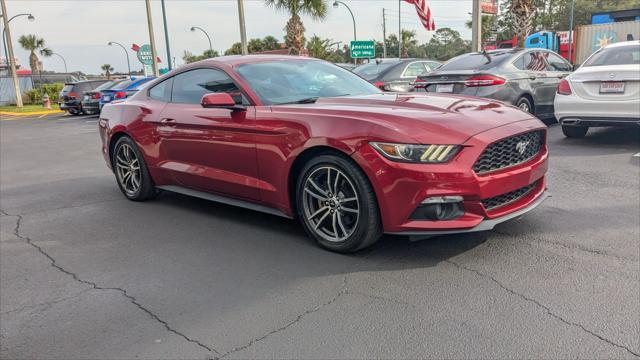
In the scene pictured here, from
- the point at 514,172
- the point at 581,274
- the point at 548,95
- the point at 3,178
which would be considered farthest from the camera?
the point at 548,95

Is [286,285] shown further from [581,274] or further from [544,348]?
[581,274]

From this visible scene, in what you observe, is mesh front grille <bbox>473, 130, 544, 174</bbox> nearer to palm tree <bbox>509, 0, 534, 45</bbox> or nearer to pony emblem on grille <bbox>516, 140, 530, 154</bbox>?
pony emblem on grille <bbox>516, 140, 530, 154</bbox>

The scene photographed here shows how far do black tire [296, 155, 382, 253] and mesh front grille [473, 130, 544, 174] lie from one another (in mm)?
757

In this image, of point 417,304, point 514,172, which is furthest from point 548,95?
point 417,304

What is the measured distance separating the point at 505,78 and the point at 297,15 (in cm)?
1933

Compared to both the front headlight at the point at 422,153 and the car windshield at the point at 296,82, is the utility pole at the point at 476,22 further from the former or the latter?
the front headlight at the point at 422,153

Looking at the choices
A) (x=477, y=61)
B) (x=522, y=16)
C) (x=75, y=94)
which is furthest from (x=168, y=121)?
(x=75, y=94)

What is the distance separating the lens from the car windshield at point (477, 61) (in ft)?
28.9

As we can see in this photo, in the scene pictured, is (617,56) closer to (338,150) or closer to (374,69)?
(374,69)

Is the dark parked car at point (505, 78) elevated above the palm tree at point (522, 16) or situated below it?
below

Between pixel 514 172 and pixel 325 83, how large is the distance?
1.96m

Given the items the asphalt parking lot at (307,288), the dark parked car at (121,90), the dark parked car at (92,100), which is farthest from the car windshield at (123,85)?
the asphalt parking lot at (307,288)

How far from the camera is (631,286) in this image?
3.17 meters

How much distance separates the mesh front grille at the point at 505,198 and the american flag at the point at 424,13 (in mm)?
18801
